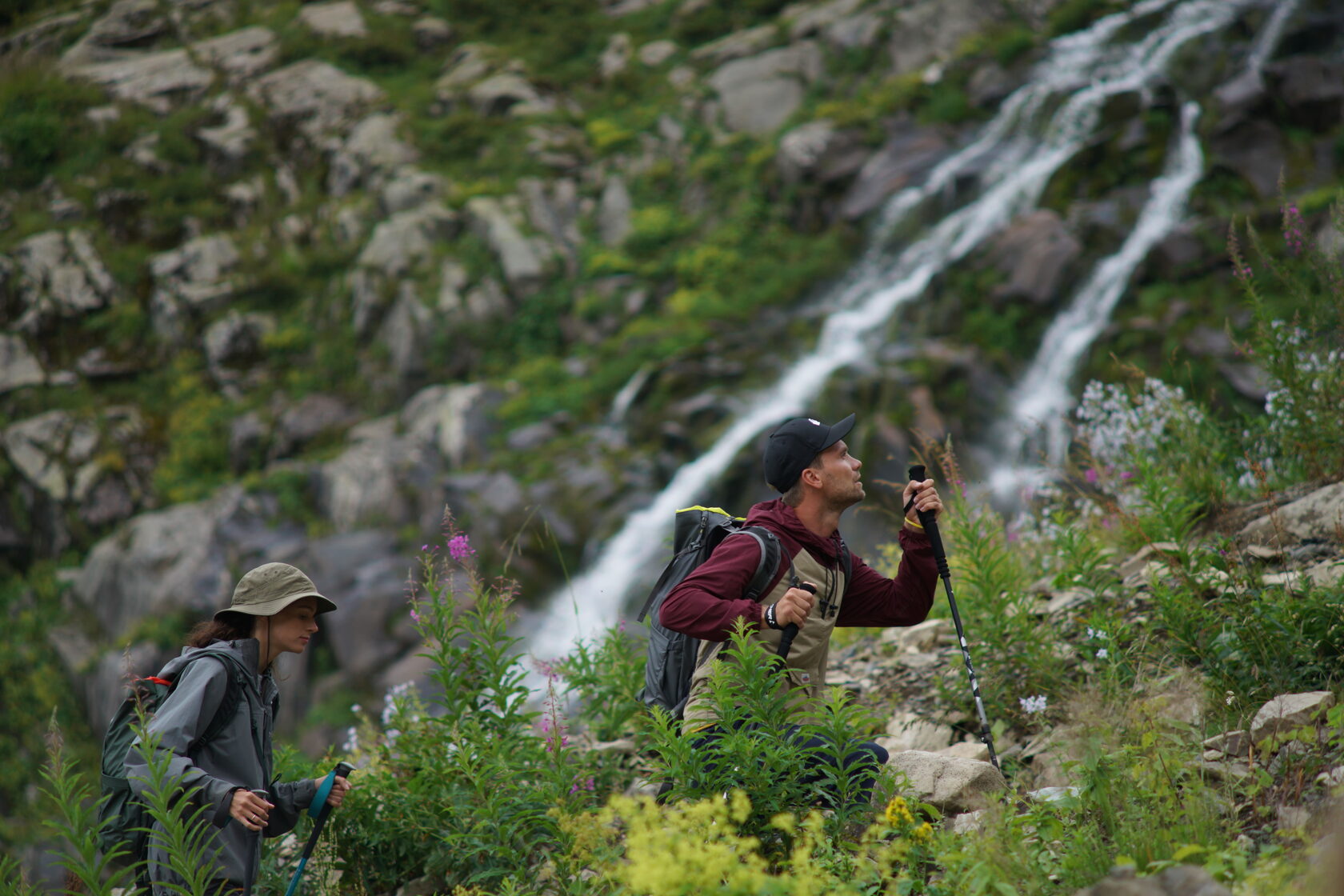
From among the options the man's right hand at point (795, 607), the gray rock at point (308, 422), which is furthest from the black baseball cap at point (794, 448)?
the gray rock at point (308, 422)

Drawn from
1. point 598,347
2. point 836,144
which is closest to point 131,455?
point 598,347

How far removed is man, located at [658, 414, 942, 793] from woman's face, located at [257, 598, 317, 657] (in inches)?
Answer: 66.9

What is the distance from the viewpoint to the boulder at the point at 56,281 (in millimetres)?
25609

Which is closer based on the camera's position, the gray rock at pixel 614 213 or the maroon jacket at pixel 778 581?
the maroon jacket at pixel 778 581

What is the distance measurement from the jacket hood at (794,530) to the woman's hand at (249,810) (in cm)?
226

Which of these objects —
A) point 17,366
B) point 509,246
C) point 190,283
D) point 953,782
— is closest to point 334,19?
point 190,283

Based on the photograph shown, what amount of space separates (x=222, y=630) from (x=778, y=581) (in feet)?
8.10

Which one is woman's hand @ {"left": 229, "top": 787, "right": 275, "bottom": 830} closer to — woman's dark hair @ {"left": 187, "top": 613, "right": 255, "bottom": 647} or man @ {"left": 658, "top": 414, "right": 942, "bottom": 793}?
woman's dark hair @ {"left": 187, "top": 613, "right": 255, "bottom": 647}

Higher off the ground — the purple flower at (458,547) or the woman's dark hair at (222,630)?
the woman's dark hair at (222,630)

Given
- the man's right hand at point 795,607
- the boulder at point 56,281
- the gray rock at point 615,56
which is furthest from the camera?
the gray rock at point 615,56

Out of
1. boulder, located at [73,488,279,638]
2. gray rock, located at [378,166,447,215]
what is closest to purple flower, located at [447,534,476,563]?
boulder, located at [73,488,279,638]

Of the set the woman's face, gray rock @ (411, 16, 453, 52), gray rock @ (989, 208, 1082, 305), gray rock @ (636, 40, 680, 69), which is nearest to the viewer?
the woman's face

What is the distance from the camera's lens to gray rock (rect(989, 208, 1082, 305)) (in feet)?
55.2

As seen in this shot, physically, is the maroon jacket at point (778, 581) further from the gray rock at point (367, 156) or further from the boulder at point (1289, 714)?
the gray rock at point (367, 156)
